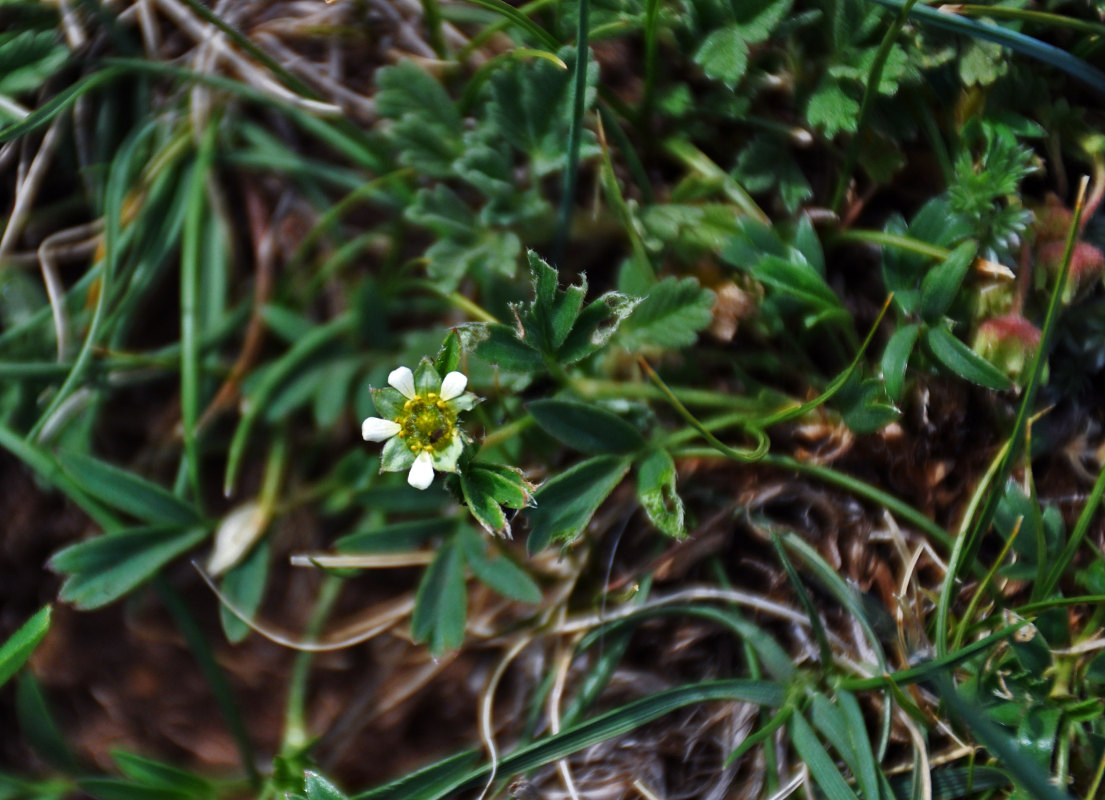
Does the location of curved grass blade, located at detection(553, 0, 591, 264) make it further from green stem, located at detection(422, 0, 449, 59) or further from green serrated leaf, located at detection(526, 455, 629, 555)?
green serrated leaf, located at detection(526, 455, 629, 555)

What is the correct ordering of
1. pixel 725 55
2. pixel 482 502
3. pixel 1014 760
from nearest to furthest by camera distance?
pixel 1014 760, pixel 482 502, pixel 725 55

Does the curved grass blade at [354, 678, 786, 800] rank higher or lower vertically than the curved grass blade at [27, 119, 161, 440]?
lower

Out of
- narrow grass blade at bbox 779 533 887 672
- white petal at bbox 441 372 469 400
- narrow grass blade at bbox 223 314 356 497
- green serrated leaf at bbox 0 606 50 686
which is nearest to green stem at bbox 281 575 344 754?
narrow grass blade at bbox 223 314 356 497

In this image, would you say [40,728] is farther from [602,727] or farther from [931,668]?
[931,668]

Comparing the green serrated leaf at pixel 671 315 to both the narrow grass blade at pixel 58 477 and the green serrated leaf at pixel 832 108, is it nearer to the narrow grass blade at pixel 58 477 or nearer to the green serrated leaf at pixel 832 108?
the green serrated leaf at pixel 832 108

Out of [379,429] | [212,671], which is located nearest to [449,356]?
[379,429]

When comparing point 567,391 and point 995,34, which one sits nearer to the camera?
point 995,34

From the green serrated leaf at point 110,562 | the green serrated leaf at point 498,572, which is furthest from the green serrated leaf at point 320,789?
the green serrated leaf at point 110,562
